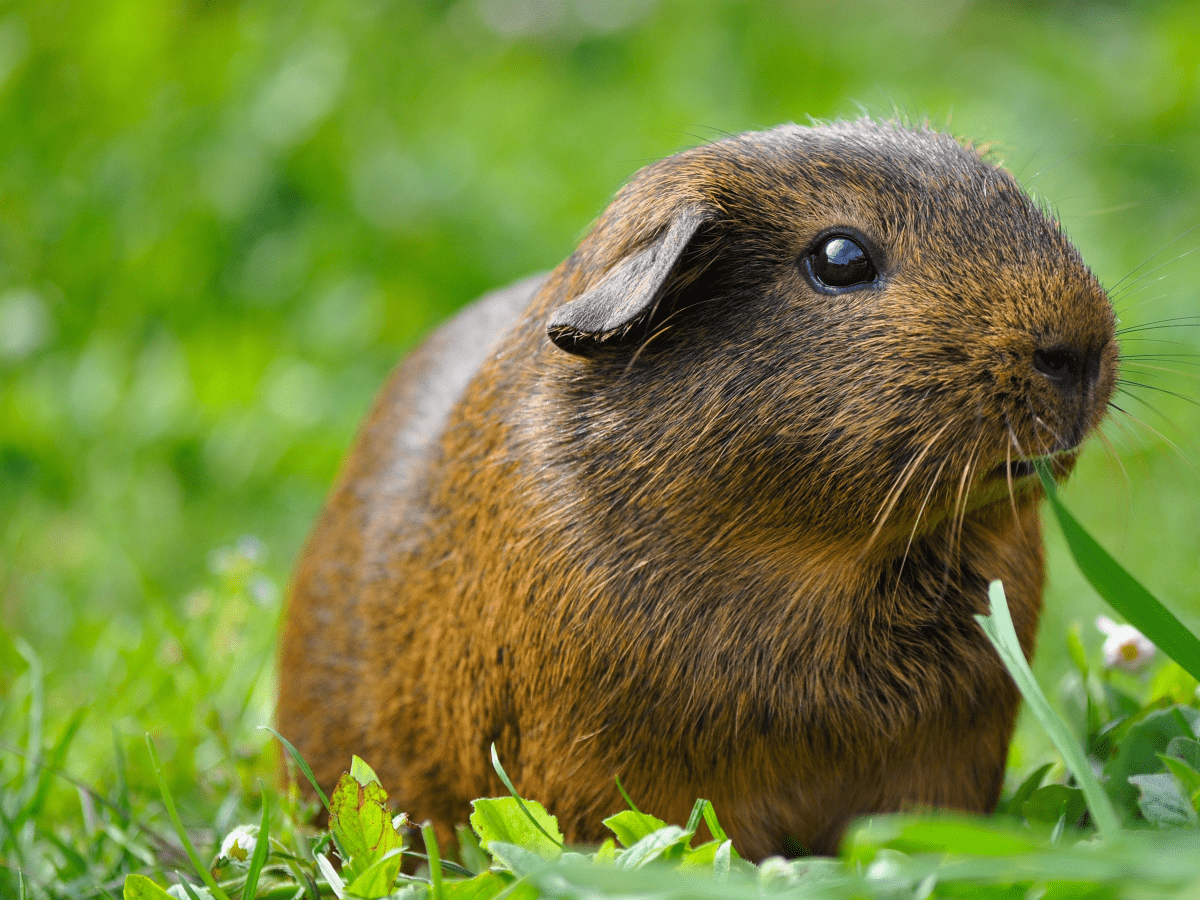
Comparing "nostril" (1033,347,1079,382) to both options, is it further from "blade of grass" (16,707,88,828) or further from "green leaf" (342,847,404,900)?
"blade of grass" (16,707,88,828)

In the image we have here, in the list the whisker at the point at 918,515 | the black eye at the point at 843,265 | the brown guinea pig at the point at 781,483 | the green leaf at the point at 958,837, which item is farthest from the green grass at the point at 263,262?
the green leaf at the point at 958,837

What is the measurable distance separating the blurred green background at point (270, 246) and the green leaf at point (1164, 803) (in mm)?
2591

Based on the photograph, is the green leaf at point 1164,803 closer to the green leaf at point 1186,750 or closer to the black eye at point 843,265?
the green leaf at point 1186,750

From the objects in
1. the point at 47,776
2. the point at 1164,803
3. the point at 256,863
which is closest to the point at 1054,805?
the point at 1164,803

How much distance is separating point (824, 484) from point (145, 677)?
2803 mm

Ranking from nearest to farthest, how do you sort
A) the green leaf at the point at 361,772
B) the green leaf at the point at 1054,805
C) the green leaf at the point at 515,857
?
the green leaf at the point at 515,857 < the green leaf at the point at 361,772 < the green leaf at the point at 1054,805

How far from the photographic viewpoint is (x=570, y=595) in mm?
2801

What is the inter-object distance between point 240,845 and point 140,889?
278mm

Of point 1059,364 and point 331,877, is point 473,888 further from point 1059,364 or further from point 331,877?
point 1059,364

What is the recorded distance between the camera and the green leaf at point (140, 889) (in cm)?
241

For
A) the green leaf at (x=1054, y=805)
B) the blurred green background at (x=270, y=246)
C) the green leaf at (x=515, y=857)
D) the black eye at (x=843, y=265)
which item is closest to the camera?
the green leaf at (x=515, y=857)

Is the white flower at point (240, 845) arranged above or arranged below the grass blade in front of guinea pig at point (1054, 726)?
below

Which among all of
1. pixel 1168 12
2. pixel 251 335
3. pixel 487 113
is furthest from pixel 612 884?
pixel 1168 12

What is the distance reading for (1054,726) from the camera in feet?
6.55
